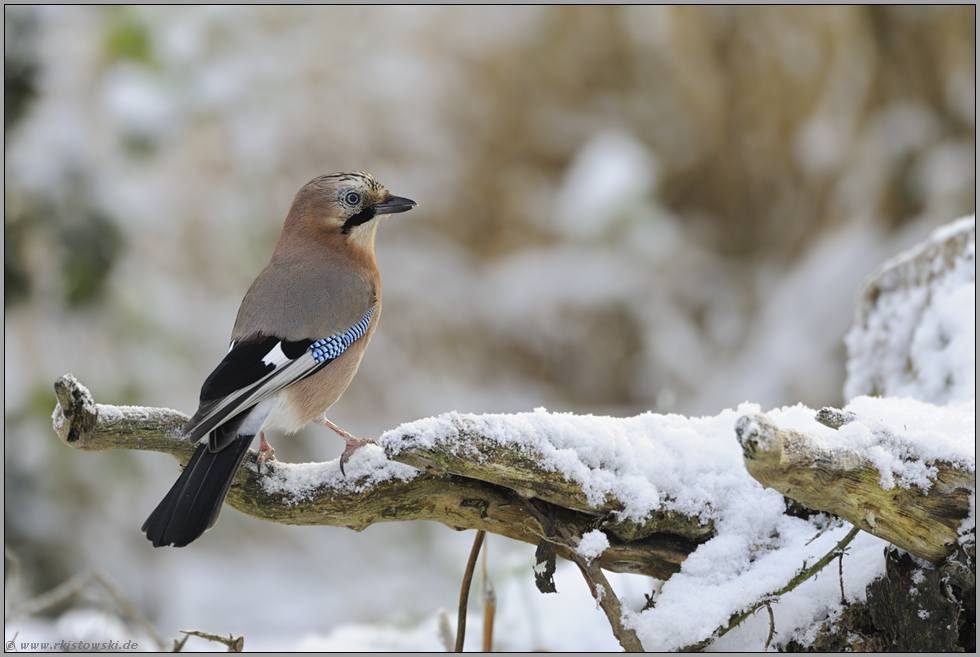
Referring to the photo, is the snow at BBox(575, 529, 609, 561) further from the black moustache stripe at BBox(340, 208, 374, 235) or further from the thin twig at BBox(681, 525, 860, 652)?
the black moustache stripe at BBox(340, 208, 374, 235)

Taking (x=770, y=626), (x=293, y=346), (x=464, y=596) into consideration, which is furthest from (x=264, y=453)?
(x=770, y=626)

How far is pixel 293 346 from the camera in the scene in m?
2.39

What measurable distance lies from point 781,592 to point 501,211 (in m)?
5.06

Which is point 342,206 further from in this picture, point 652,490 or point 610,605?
point 610,605

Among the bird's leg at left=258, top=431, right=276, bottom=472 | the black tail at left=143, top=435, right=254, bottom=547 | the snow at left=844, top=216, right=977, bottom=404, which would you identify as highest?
the snow at left=844, top=216, right=977, bottom=404

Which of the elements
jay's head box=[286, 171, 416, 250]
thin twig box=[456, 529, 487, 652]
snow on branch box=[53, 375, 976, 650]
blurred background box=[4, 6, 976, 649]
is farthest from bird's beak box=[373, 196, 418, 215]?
blurred background box=[4, 6, 976, 649]

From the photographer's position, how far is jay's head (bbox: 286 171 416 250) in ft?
9.31

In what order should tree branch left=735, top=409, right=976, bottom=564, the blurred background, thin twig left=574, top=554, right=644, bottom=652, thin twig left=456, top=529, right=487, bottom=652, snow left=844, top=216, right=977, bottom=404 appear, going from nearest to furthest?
tree branch left=735, top=409, right=976, bottom=564
thin twig left=574, top=554, right=644, bottom=652
thin twig left=456, top=529, right=487, bottom=652
snow left=844, top=216, right=977, bottom=404
the blurred background

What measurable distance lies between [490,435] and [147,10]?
410 cm

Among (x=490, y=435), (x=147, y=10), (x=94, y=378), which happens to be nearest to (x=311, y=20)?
(x=147, y=10)

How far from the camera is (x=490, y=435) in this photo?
1.74 meters

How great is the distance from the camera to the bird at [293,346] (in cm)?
193

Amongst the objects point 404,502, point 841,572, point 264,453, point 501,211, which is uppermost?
point 501,211

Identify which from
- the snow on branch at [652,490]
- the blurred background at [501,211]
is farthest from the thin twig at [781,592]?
the blurred background at [501,211]
